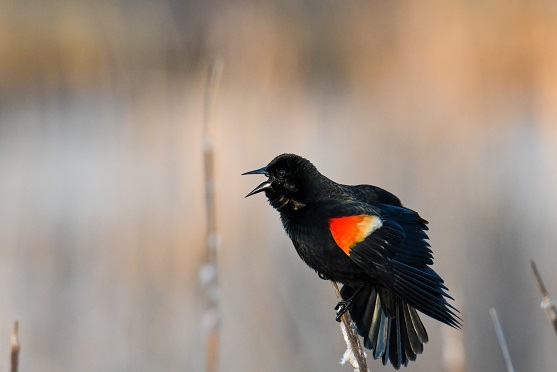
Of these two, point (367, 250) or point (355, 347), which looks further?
point (367, 250)

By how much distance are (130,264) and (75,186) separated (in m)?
0.90

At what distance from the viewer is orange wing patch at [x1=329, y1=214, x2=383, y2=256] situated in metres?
1.65

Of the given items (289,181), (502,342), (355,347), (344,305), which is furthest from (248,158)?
(502,342)

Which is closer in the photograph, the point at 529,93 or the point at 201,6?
the point at 529,93

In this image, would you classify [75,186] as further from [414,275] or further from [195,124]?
[414,275]

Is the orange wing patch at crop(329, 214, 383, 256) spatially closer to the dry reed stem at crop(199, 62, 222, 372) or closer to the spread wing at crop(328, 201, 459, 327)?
the spread wing at crop(328, 201, 459, 327)

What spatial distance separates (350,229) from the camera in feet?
5.43

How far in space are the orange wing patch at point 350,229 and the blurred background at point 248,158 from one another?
115 cm

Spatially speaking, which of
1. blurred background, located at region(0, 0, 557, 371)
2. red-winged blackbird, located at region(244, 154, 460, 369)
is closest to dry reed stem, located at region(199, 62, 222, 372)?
red-winged blackbird, located at region(244, 154, 460, 369)

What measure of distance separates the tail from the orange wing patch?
0.68 feet

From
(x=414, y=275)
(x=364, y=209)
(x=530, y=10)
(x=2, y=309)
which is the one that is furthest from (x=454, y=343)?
(x=530, y=10)

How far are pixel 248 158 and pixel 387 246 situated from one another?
2103 millimetres

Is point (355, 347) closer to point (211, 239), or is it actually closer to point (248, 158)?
point (211, 239)

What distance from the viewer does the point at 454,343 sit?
1.67 metres
